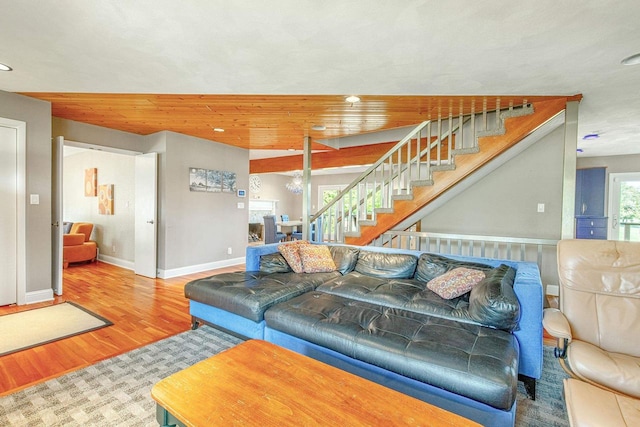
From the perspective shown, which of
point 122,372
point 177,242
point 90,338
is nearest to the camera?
point 122,372

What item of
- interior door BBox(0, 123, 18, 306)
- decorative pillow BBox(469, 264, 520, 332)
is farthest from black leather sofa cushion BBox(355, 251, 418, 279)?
interior door BBox(0, 123, 18, 306)

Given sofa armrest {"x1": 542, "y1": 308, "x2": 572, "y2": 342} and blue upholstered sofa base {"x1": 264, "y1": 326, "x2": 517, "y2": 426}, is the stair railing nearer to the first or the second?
sofa armrest {"x1": 542, "y1": 308, "x2": 572, "y2": 342}

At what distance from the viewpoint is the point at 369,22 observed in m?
1.75

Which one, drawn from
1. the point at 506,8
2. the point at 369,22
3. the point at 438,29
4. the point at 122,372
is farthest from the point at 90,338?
the point at 506,8

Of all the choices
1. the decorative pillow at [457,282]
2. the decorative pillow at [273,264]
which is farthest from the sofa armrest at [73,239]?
the decorative pillow at [457,282]

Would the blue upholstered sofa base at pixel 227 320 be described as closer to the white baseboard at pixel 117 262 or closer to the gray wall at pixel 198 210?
the gray wall at pixel 198 210

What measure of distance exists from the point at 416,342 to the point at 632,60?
2595 millimetres

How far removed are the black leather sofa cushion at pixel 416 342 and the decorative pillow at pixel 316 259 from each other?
3.02ft

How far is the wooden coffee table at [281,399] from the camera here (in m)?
1.10

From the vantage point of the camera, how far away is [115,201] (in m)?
5.85

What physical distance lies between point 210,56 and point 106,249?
5559 mm

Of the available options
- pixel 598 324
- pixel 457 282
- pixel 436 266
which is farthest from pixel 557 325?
pixel 436 266

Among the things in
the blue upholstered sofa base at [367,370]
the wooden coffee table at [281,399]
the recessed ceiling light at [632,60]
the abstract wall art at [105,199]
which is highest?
the recessed ceiling light at [632,60]

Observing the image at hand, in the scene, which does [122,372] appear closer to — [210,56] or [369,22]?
[210,56]
